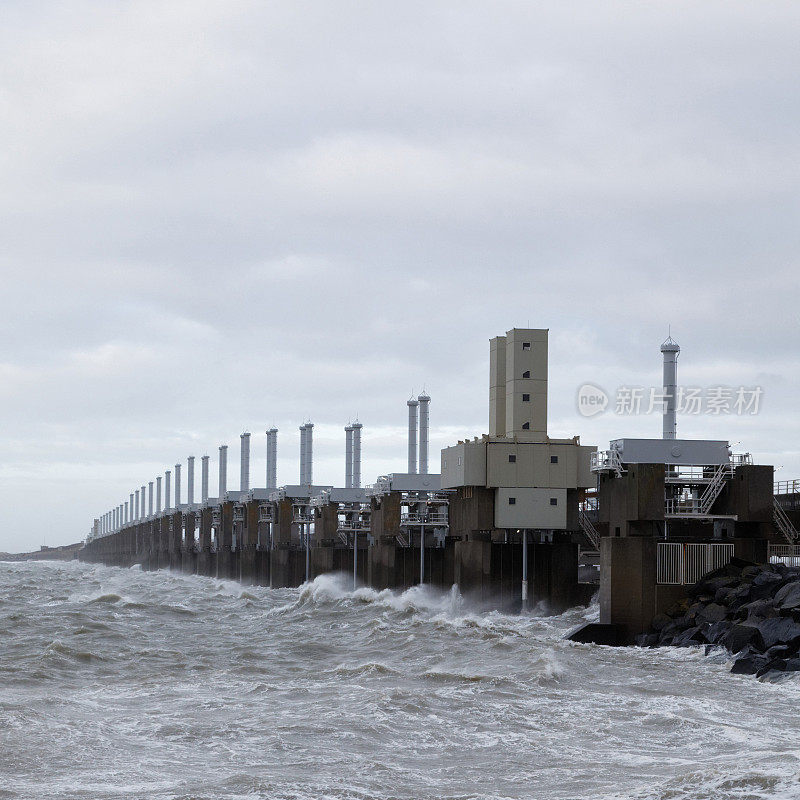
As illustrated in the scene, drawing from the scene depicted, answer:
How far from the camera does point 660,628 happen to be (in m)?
32.6

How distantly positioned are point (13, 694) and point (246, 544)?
62973 mm

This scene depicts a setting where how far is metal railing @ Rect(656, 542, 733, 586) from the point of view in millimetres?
33906

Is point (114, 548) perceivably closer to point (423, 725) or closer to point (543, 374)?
point (543, 374)

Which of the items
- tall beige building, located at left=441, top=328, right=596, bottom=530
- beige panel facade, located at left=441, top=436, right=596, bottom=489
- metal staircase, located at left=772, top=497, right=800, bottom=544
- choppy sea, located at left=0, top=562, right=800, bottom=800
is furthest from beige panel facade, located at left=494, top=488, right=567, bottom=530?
metal staircase, located at left=772, top=497, right=800, bottom=544

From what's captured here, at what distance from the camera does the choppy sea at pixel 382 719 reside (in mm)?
15375

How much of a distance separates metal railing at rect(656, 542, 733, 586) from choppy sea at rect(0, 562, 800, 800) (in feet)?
11.6

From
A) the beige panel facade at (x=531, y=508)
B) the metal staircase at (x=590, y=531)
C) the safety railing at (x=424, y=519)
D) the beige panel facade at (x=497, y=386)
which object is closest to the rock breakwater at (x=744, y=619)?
the metal staircase at (x=590, y=531)

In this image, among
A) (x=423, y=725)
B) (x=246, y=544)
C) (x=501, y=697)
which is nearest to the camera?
(x=423, y=725)

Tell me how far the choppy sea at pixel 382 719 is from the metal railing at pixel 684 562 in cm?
355

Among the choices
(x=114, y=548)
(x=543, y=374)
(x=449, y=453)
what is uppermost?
(x=543, y=374)

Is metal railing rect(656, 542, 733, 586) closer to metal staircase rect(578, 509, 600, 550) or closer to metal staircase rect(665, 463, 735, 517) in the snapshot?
metal staircase rect(665, 463, 735, 517)

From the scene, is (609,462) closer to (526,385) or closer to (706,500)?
(706,500)

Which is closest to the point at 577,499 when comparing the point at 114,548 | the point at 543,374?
the point at 543,374

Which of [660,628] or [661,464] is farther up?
[661,464]
